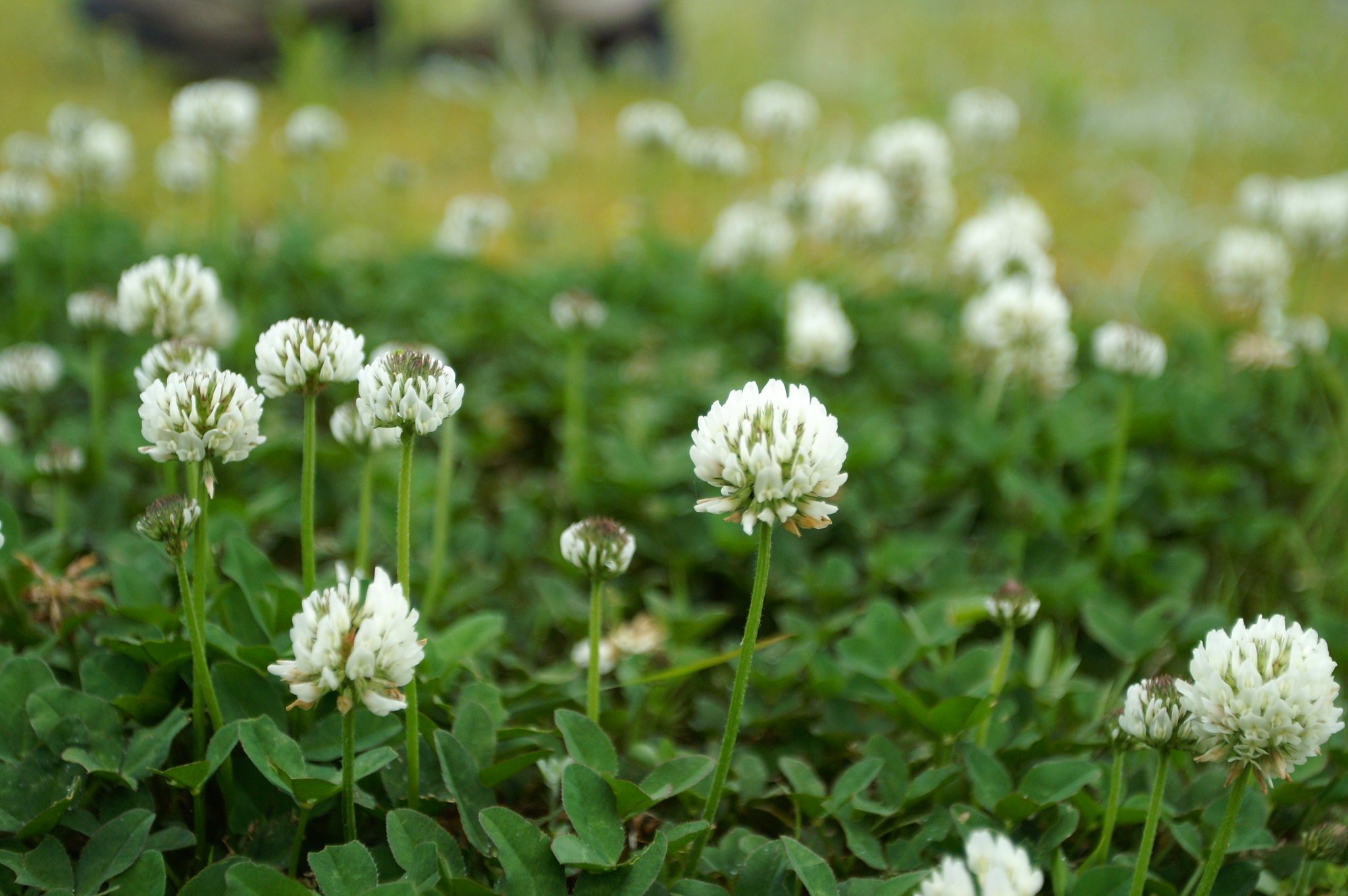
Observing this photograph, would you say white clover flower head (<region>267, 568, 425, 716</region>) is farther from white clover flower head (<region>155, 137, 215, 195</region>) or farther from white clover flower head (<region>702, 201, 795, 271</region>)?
white clover flower head (<region>155, 137, 215, 195</region>)

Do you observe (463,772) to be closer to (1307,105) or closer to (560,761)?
(560,761)

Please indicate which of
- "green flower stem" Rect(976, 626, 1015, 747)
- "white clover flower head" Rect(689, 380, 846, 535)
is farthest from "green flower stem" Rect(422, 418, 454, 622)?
"green flower stem" Rect(976, 626, 1015, 747)

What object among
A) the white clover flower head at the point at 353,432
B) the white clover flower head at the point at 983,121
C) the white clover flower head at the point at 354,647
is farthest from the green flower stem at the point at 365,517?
the white clover flower head at the point at 983,121

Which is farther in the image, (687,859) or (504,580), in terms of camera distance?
(504,580)

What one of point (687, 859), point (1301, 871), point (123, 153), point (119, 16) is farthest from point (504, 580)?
point (119, 16)

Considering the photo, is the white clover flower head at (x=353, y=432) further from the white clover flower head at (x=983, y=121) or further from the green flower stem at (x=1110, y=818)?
the white clover flower head at (x=983, y=121)

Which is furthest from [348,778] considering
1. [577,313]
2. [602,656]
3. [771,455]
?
[577,313]

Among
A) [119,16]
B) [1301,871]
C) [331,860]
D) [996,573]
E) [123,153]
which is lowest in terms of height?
[1301,871]
